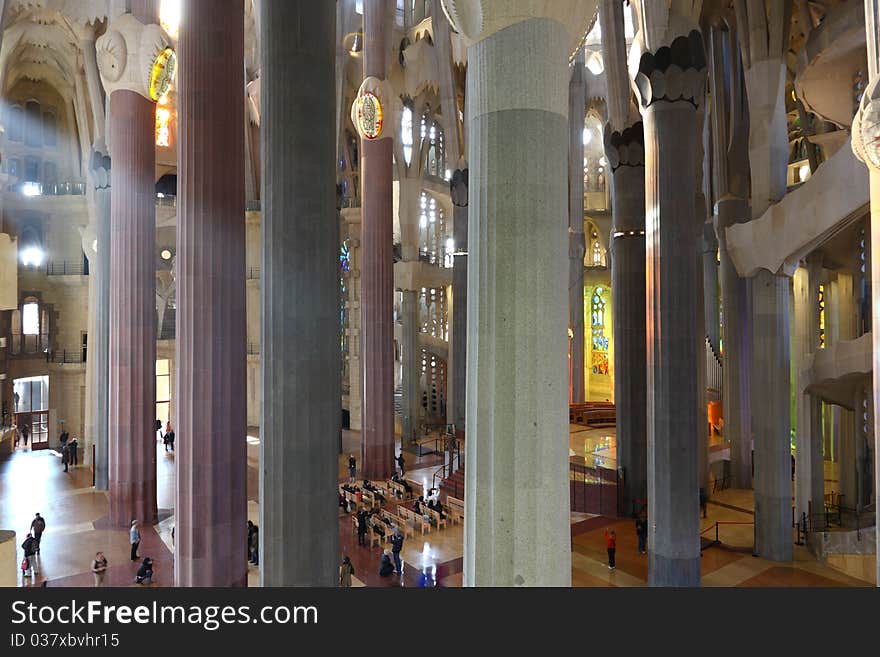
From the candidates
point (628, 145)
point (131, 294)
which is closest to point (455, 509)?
point (131, 294)

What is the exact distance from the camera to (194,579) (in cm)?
874

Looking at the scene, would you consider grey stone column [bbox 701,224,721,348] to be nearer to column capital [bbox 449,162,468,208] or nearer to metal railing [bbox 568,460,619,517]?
column capital [bbox 449,162,468,208]

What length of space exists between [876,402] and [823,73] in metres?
8.36

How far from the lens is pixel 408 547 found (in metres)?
12.9

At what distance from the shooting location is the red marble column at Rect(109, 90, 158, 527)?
1393 cm

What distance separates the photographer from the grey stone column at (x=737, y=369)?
18.4 meters

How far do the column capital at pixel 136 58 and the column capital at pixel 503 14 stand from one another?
12.7m

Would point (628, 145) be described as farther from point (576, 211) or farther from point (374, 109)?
point (576, 211)

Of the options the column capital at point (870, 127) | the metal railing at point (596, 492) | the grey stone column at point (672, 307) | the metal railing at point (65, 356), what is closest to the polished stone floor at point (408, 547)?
the metal railing at point (596, 492)

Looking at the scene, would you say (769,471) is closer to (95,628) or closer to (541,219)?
(541,219)

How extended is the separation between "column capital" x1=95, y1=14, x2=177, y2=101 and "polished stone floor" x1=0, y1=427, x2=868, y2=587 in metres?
9.97

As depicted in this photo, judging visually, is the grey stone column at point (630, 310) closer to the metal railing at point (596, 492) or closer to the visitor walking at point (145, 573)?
the metal railing at point (596, 492)

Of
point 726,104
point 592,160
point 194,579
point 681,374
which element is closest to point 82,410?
point 194,579

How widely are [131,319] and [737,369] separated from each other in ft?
56.4
